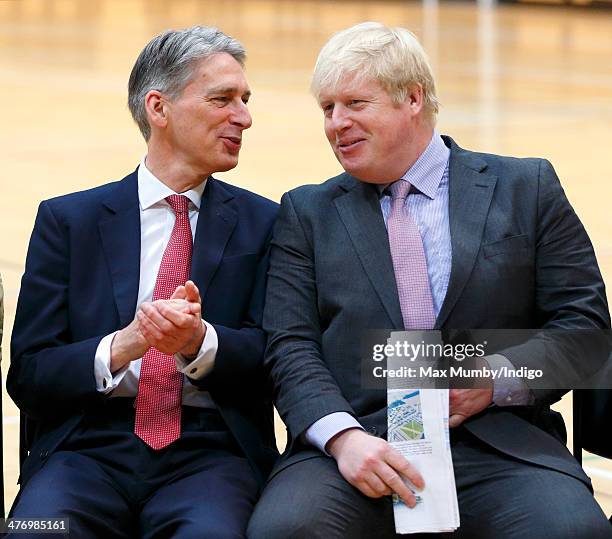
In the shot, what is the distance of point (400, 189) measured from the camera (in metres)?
4.05

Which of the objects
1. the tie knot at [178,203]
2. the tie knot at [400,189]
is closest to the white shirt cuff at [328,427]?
the tie knot at [400,189]

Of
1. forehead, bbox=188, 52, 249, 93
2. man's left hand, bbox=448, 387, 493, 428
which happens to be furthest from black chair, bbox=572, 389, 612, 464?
forehead, bbox=188, 52, 249, 93

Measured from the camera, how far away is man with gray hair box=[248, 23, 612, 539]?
370cm

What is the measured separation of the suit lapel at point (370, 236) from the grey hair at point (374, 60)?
286 millimetres

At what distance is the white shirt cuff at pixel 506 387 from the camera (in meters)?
3.79

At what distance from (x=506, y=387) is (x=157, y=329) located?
926 mm

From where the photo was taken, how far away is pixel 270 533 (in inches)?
139

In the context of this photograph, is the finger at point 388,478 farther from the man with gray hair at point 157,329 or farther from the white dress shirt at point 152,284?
the white dress shirt at point 152,284

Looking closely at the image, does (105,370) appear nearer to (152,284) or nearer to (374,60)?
(152,284)

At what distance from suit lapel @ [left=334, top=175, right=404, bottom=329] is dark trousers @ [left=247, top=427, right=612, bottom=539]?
1.50 feet

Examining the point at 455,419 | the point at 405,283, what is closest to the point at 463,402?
the point at 455,419

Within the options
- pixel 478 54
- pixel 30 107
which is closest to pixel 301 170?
pixel 30 107

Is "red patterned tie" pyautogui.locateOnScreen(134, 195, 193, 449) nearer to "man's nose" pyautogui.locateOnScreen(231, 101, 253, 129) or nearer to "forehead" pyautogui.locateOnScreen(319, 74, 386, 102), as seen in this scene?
"man's nose" pyautogui.locateOnScreen(231, 101, 253, 129)

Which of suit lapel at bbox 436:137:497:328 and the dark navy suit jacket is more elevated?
suit lapel at bbox 436:137:497:328
